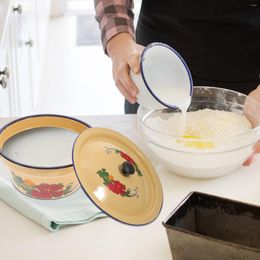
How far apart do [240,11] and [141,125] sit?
0.48m

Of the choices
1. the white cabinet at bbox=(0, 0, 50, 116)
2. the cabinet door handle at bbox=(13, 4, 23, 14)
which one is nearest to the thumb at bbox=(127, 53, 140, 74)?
the white cabinet at bbox=(0, 0, 50, 116)

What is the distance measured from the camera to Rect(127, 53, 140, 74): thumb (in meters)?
1.00

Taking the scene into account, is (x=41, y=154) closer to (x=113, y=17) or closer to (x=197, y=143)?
(x=197, y=143)

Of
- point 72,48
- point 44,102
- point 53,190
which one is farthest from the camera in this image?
point 72,48

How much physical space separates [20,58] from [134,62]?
4.12ft

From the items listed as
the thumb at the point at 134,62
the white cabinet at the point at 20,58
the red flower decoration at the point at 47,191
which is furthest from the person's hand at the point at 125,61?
the white cabinet at the point at 20,58

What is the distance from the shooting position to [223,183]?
3.55 ft

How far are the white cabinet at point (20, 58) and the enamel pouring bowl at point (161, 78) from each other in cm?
66

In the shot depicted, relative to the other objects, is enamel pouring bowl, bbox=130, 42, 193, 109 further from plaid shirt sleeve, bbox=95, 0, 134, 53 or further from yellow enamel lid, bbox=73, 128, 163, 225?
plaid shirt sleeve, bbox=95, 0, 134, 53

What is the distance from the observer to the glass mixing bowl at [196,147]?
1.03 m

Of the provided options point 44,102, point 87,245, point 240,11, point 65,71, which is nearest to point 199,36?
point 240,11

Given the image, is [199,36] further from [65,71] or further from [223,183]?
[65,71]

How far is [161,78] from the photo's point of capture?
1.06 metres

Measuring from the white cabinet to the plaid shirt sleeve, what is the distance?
347 mm
